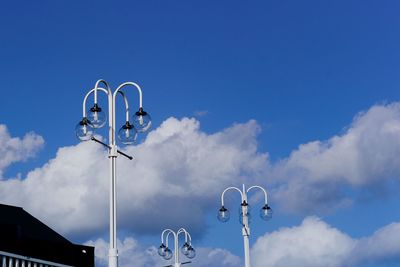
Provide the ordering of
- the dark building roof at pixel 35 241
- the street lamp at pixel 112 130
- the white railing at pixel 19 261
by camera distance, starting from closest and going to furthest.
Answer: the street lamp at pixel 112 130 → the white railing at pixel 19 261 → the dark building roof at pixel 35 241

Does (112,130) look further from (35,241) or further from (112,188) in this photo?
(35,241)

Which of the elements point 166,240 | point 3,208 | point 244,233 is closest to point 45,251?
point 3,208

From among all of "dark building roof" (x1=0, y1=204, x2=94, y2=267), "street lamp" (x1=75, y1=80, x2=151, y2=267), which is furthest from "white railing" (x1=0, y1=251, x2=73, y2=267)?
"street lamp" (x1=75, y1=80, x2=151, y2=267)

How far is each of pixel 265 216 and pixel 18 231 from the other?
1755 inches

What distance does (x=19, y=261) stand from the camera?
6538cm

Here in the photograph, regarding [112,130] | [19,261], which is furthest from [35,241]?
[112,130]

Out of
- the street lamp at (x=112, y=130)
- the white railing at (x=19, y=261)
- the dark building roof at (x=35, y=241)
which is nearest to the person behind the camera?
the street lamp at (x=112, y=130)

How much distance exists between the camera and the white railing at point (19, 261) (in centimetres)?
6300

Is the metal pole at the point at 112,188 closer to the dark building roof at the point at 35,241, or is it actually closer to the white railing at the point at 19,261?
the white railing at the point at 19,261

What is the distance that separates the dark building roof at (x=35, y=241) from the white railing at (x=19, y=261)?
1.28ft

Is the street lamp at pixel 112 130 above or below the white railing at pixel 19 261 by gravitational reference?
below

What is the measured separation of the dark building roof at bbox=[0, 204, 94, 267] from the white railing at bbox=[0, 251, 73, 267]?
1.28 ft

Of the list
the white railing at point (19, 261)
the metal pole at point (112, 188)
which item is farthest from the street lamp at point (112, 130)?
the white railing at point (19, 261)

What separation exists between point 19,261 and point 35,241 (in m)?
3.73
